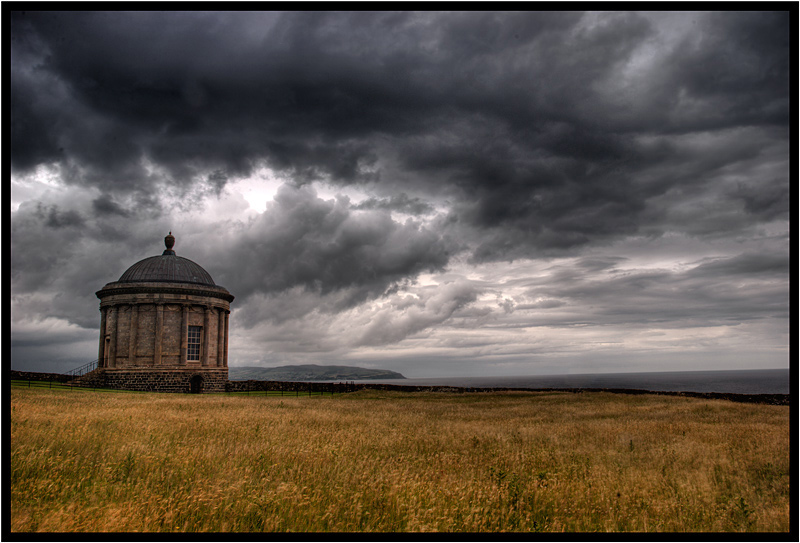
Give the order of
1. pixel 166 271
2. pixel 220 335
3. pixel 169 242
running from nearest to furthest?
pixel 166 271, pixel 220 335, pixel 169 242

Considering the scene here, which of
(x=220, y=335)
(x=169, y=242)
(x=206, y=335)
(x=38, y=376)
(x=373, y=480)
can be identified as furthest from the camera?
(x=169, y=242)

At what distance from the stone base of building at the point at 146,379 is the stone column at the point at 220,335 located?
2.95 metres

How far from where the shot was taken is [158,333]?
41.8 metres

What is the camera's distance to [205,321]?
44312 millimetres

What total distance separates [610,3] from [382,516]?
681 centimetres

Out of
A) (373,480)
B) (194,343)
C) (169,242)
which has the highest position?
(169,242)

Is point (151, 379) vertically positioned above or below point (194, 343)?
below

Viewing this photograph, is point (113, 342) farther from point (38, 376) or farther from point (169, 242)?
point (169, 242)

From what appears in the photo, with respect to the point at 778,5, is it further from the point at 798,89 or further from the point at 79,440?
the point at 79,440

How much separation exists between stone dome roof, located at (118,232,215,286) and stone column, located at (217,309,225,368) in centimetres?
309

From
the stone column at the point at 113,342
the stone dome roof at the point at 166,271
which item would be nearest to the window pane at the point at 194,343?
the stone dome roof at the point at 166,271

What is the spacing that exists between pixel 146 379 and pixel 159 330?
13.6 feet

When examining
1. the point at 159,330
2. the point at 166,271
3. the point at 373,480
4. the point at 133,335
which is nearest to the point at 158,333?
the point at 159,330

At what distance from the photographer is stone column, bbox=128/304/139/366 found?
41.2 meters
